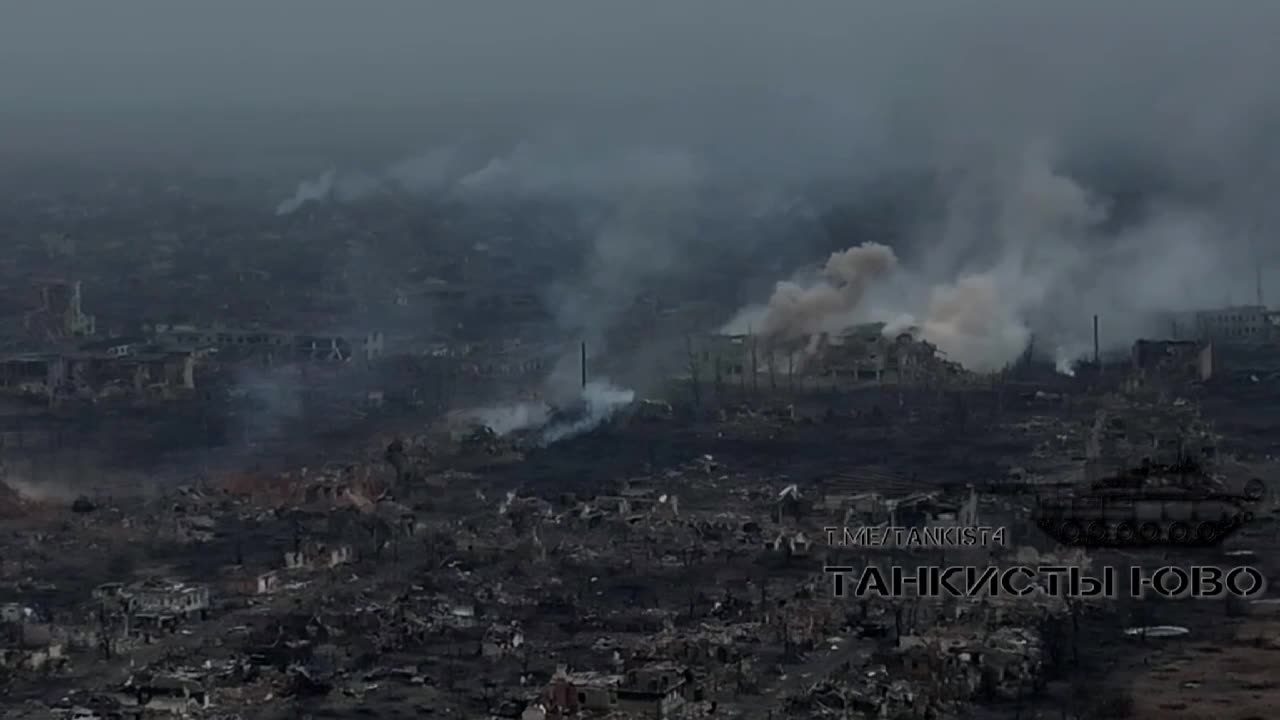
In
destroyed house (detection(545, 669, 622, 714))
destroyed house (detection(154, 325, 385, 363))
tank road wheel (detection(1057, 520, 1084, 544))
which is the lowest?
destroyed house (detection(545, 669, 622, 714))

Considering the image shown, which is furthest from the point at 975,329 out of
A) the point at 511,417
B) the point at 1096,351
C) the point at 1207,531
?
the point at 1207,531

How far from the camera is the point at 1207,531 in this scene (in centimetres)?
4356

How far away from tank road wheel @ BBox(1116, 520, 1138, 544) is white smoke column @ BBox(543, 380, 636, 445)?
1894 cm

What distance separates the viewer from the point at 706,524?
1919 inches

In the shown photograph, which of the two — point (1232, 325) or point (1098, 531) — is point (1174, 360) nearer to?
point (1232, 325)

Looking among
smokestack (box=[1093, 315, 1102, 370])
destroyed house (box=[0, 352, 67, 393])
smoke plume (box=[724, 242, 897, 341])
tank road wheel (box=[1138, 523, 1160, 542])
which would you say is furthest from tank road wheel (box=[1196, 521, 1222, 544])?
destroyed house (box=[0, 352, 67, 393])

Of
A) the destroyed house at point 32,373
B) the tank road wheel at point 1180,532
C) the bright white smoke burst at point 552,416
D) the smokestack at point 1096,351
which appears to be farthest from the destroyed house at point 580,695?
the smokestack at point 1096,351

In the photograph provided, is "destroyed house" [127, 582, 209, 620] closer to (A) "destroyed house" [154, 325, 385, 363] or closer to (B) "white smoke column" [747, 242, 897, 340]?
(A) "destroyed house" [154, 325, 385, 363]

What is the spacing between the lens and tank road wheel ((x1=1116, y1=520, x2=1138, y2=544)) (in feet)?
140

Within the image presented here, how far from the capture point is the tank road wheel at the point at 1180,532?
42697 millimetres

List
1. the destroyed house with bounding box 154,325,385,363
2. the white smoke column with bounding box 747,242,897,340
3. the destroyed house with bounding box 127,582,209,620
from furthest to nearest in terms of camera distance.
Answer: the destroyed house with bounding box 154,325,385,363, the white smoke column with bounding box 747,242,897,340, the destroyed house with bounding box 127,582,209,620

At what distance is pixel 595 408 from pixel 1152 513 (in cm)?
2249

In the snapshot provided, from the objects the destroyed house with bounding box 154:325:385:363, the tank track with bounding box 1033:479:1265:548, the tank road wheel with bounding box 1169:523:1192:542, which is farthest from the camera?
the destroyed house with bounding box 154:325:385:363

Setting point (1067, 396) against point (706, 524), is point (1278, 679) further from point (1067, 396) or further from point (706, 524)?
point (1067, 396)
